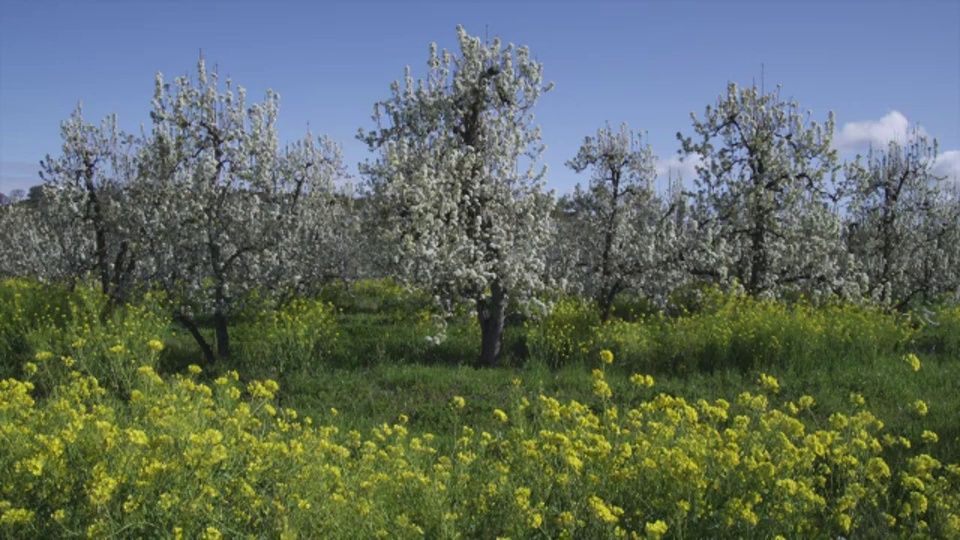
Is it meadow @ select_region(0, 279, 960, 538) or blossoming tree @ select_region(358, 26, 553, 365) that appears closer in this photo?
meadow @ select_region(0, 279, 960, 538)

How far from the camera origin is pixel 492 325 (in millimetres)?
10727

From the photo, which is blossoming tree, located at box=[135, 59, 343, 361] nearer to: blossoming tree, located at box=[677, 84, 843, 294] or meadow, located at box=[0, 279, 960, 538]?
meadow, located at box=[0, 279, 960, 538]

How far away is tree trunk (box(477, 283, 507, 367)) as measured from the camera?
420 inches

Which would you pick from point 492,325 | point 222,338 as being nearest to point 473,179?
→ point 492,325

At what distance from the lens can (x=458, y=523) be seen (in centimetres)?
432

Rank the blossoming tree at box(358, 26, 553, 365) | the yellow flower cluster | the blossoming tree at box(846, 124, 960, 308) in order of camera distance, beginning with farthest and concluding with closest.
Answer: the blossoming tree at box(846, 124, 960, 308) < the blossoming tree at box(358, 26, 553, 365) < the yellow flower cluster

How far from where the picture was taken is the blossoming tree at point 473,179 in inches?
387

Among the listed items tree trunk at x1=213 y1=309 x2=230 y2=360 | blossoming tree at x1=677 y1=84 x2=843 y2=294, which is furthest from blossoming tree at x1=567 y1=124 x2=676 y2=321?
tree trunk at x1=213 y1=309 x2=230 y2=360

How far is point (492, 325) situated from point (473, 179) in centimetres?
223

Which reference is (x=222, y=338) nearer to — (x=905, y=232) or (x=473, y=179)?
(x=473, y=179)

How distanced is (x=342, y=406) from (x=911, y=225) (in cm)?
1492

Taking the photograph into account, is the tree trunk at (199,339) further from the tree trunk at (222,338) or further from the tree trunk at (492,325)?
the tree trunk at (492,325)

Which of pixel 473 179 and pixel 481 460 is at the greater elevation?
pixel 473 179

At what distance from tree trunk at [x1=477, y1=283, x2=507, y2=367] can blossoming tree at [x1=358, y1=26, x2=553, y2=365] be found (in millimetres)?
15
